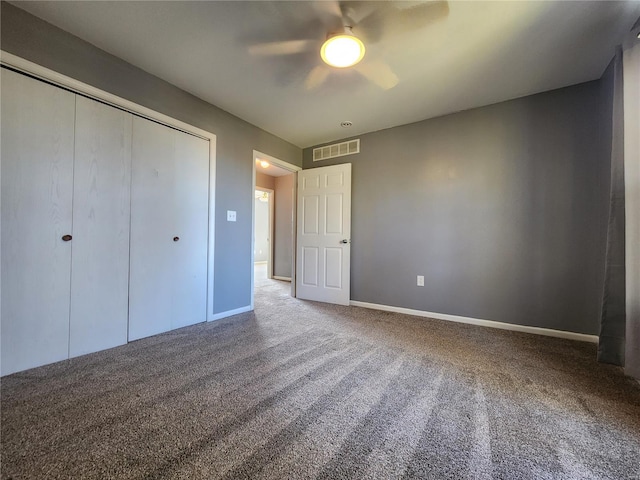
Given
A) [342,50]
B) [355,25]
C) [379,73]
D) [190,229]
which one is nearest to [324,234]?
[190,229]

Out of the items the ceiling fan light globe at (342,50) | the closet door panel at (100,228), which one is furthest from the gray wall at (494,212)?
the closet door panel at (100,228)

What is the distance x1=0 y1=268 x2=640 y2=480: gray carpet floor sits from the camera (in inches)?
42.4

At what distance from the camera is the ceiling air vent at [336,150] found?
3.84m

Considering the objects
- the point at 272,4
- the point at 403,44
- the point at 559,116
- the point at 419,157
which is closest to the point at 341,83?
the point at 403,44

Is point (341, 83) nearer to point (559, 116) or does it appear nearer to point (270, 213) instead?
point (559, 116)

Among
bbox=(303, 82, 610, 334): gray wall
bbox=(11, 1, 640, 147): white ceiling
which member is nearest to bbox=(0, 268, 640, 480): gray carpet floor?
bbox=(303, 82, 610, 334): gray wall

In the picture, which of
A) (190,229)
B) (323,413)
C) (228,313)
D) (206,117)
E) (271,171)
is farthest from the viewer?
(271,171)

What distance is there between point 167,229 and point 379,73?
2466mm

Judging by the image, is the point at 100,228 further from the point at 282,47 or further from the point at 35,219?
the point at 282,47

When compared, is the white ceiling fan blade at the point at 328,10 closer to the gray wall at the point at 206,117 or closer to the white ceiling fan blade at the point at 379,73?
the white ceiling fan blade at the point at 379,73

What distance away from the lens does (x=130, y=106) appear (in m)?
2.29

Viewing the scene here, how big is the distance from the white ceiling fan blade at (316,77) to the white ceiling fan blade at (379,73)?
274 millimetres

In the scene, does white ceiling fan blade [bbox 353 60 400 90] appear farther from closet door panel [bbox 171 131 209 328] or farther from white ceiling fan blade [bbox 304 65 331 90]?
closet door panel [bbox 171 131 209 328]

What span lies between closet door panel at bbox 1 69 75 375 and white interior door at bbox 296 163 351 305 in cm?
273
